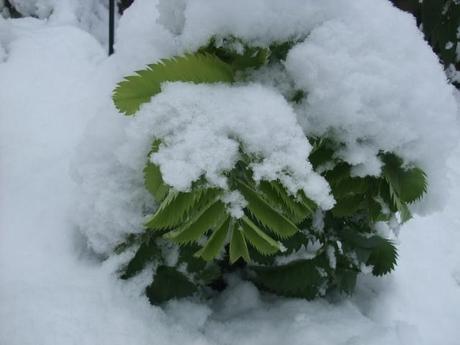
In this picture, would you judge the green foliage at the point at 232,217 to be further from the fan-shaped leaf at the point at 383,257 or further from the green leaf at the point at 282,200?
the fan-shaped leaf at the point at 383,257

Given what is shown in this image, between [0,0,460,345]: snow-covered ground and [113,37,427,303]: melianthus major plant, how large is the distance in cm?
8

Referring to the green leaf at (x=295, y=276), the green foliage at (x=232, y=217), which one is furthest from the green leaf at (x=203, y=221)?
the green leaf at (x=295, y=276)

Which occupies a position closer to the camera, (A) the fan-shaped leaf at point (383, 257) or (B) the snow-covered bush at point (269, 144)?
(B) the snow-covered bush at point (269, 144)

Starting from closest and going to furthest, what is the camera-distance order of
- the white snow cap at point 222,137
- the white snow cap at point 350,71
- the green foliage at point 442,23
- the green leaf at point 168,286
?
the white snow cap at point 222,137, the white snow cap at point 350,71, the green leaf at point 168,286, the green foliage at point 442,23

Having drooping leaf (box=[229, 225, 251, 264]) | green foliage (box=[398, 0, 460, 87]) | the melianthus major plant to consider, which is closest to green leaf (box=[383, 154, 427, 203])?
the melianthus major plant

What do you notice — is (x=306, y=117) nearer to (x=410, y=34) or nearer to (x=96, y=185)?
(x=410, y=34)

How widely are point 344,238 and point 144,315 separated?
53 centimetres

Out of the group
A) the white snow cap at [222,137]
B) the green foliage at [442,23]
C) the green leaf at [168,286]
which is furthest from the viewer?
the green foliage at [442,23]

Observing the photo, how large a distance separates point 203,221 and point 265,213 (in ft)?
0.41

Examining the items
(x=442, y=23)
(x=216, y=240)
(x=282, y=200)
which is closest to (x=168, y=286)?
(x=216, y=240)

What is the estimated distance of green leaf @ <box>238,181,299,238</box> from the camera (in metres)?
1.00

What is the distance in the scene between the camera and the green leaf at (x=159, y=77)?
1042 millimetres

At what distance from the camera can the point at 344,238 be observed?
1296mm

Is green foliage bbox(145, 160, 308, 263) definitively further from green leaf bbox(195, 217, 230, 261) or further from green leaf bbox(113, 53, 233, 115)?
green leaf bbox(113, 53, 233, 115)
